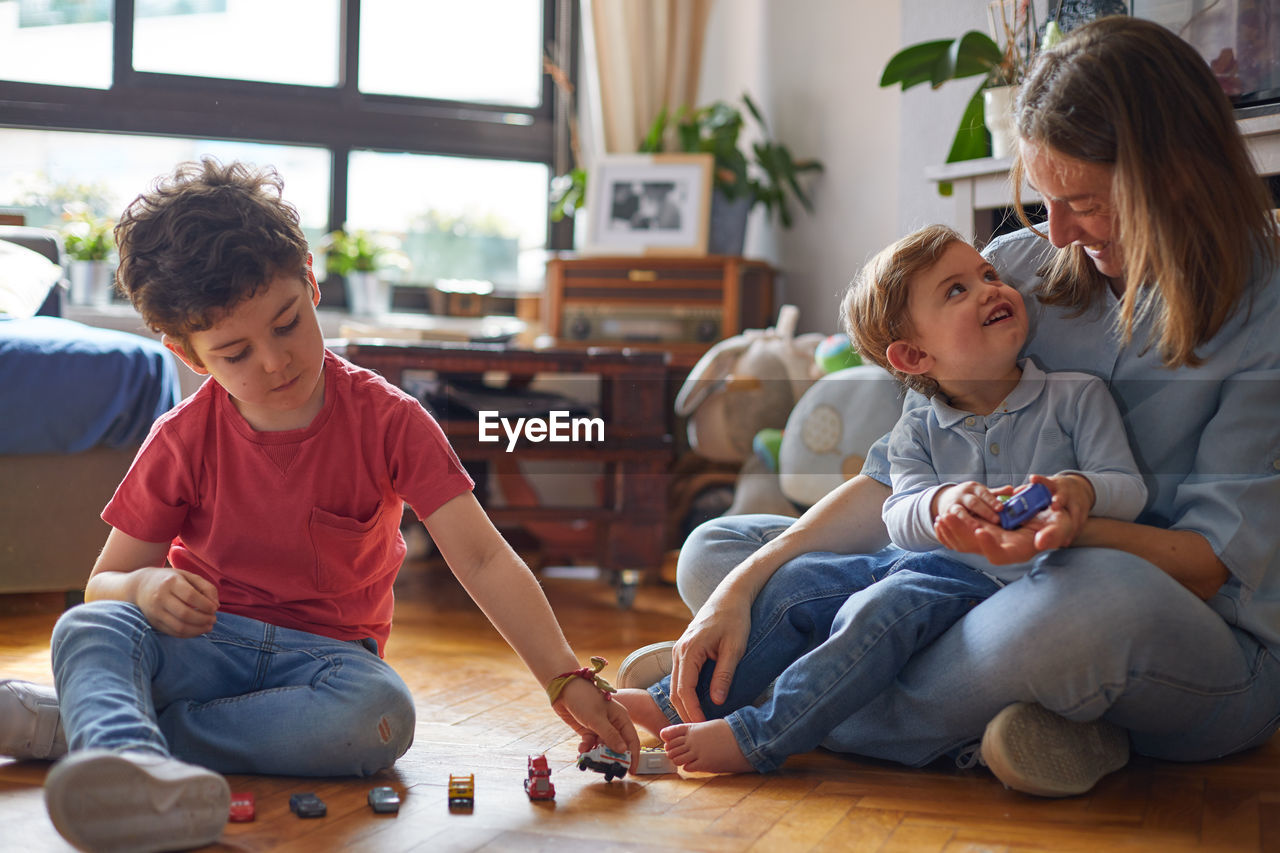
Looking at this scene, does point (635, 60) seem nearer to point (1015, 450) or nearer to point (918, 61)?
point (918, 61)

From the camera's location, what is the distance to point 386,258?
3.00 metres

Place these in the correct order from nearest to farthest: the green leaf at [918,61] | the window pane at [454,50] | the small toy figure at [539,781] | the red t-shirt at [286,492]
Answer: the small toy figure at [539,781] < the red t-shirt at [286,492] < the green leaf at [918,61] < the window pane at [454,50]

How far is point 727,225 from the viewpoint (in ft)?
9.25

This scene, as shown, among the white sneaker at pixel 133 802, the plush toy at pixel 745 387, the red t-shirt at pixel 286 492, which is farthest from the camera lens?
the plush toy at pixel 745 387

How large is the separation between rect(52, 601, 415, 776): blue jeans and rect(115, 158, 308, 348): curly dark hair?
0.84ft

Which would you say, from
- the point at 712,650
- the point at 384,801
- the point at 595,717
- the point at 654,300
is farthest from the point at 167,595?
the point at 654,300

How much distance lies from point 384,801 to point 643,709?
0.95ft

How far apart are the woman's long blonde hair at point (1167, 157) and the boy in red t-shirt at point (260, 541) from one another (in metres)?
0.59

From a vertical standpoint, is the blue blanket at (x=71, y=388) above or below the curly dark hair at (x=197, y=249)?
below

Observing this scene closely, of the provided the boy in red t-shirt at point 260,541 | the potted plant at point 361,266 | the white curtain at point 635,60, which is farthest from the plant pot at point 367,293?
the boy in red t-shirt at point 260,541

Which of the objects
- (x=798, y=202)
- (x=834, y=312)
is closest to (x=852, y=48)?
(x=798, y=202)

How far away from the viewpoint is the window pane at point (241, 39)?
2863 millimetres

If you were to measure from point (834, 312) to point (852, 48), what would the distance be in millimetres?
588

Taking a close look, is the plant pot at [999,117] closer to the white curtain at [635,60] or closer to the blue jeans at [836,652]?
the blue jeans at [836,652]
